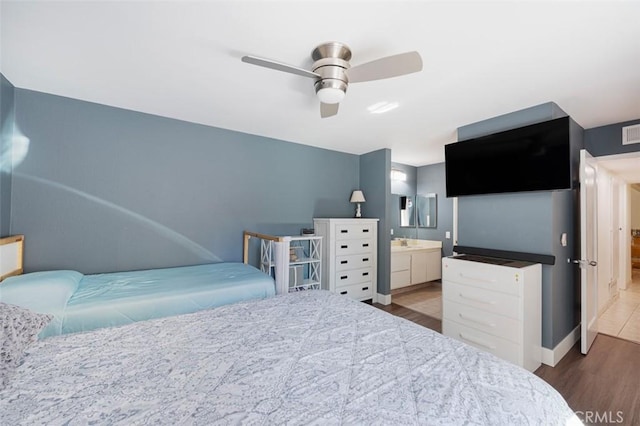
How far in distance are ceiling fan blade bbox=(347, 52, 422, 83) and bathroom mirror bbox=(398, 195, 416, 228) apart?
3888 mm

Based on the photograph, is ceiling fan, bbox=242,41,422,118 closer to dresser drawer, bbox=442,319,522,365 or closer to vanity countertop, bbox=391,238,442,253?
dresser drawer, bbox=442,319,522,365

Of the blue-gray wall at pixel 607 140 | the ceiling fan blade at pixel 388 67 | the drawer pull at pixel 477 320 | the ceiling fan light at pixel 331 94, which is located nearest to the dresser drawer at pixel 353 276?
the drawer pull at pixel 477 320

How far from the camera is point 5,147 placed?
2.10 metres

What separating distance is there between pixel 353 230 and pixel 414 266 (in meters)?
1.55

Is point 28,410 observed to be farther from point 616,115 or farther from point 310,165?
point 616,115

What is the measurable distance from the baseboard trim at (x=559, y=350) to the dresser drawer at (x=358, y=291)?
78.6 inches

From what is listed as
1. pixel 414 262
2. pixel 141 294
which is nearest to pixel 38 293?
pixel 141 294

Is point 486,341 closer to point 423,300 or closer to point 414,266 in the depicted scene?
point 423,300

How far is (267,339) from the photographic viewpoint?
1.28 meters

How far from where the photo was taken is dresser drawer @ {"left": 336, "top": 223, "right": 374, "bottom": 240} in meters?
3.53

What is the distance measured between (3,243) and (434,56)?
338 cm

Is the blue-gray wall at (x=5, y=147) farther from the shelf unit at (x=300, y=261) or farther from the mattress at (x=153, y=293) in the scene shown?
the shelf unit at (x=300, y=261)

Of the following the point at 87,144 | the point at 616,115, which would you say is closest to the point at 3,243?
the point at 87,144

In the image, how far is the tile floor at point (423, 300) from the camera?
3550 mm
